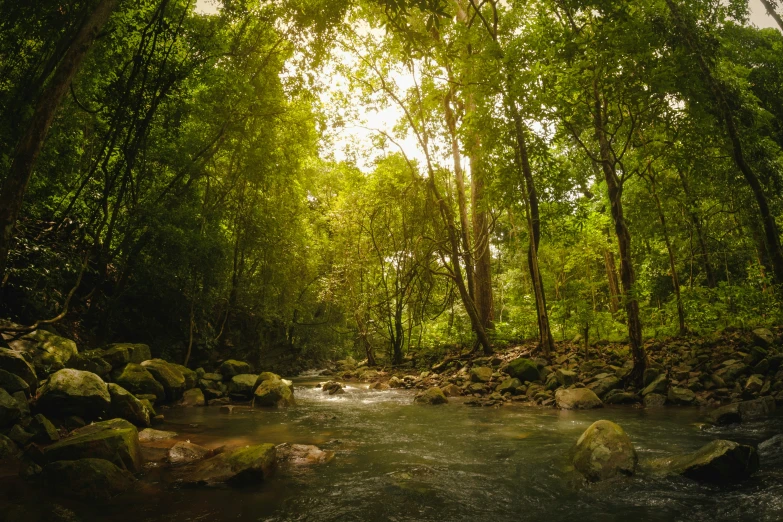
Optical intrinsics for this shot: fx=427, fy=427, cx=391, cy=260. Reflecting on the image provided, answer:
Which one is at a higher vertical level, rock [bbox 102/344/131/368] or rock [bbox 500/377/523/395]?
rock [bbox 102/344/131/368]

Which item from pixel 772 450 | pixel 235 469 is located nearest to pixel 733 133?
pixel 772 450

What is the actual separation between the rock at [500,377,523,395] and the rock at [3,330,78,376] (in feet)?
29.0

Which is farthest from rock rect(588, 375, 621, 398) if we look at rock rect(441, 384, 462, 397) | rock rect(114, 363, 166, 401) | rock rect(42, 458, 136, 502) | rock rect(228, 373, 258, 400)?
rock rect(114, 363, 166, 401)

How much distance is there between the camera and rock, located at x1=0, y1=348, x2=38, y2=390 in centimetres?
589

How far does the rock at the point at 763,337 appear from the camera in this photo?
9258mm

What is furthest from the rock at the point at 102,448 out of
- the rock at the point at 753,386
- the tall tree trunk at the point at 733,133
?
the tall tree trunk at the point at 733,133

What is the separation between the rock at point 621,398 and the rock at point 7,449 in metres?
9.45

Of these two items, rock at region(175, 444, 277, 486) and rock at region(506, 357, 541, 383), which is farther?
rock at region(506, 357, 541, 383)

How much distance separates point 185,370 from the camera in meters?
11.0

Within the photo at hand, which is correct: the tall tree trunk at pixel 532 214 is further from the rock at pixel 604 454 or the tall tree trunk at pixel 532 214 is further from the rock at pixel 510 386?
the rock at pixel 604 454

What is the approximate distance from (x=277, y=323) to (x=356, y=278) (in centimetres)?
455

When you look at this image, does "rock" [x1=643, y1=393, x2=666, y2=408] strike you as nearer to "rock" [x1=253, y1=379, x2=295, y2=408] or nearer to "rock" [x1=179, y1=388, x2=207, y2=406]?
"rock" [x1=253, y1=379, x2=295, y2=408]

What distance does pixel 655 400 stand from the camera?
8164 millimetres

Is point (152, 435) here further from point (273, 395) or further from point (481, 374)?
point (481, 374)
